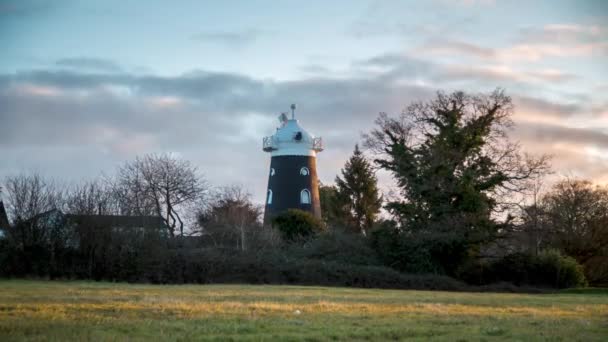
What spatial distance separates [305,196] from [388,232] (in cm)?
1675

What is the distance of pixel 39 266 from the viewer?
34.3 metres

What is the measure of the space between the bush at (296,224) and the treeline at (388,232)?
9 cm

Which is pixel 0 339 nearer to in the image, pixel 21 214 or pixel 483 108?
pixel 21 214

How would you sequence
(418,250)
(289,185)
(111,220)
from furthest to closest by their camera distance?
(289,185) < (418,250) < (111,220)

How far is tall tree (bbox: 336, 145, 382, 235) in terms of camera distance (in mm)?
60688

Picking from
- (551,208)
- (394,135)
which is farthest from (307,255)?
(551,208)

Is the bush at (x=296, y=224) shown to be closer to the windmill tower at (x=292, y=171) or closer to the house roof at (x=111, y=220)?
the windmill tower at (x=292, y=171)

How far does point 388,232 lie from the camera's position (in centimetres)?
4112

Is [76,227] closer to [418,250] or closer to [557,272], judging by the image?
[418,250]

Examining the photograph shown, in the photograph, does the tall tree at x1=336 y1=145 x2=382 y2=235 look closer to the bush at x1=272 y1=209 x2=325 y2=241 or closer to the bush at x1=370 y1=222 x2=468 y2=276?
the bush at x1=272 y1=209 x2=325 y2=241

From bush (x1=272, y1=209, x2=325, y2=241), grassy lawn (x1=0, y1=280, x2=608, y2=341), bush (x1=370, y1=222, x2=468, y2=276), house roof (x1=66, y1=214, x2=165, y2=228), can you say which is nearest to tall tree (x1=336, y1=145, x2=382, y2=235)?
bush (x1=272, y1=209, x2=325, y2=241)

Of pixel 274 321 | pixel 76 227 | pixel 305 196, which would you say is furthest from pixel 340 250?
pixel 274 321

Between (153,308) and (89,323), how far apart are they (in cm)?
279

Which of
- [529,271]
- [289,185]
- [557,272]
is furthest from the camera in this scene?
[289,185]
